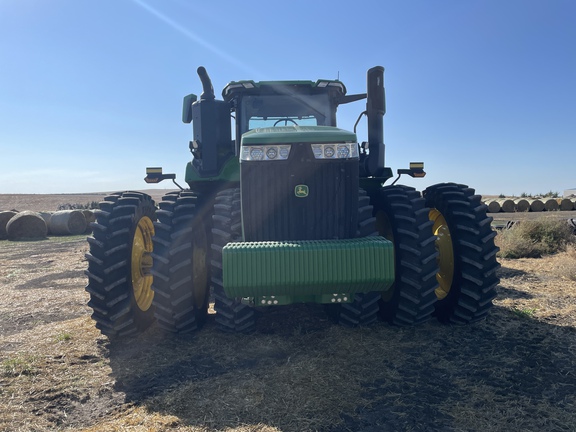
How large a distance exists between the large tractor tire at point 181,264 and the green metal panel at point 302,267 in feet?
3.95

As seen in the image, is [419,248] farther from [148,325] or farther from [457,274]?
[148,325]

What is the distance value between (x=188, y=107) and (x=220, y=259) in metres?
2.63

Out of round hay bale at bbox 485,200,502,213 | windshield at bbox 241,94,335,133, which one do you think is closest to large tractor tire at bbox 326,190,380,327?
windshield at bbox 241,94,335,133

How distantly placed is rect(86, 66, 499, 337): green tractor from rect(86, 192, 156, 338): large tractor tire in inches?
0.6

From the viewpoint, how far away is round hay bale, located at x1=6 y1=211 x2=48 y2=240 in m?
18.6

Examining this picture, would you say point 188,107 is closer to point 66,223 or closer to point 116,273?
point 116,273

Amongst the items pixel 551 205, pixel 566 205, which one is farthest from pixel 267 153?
pixel 566 205

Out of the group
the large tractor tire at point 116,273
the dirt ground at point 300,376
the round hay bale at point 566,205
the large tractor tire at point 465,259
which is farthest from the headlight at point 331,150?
the round hay bale at point 566,205

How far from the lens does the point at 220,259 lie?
14.1ft

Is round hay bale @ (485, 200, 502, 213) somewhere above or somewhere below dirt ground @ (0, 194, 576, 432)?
above

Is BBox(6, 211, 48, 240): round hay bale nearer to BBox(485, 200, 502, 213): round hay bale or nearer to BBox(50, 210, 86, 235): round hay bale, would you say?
BBox(50, 210, 86, 235): round hay bale

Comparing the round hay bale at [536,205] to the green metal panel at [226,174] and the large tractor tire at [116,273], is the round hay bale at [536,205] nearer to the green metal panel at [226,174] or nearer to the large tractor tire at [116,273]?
the green metal panel at [226,174]

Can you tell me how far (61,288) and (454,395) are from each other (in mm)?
7529

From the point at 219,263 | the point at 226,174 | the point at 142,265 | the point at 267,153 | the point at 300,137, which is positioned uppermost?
the point at 300,137
